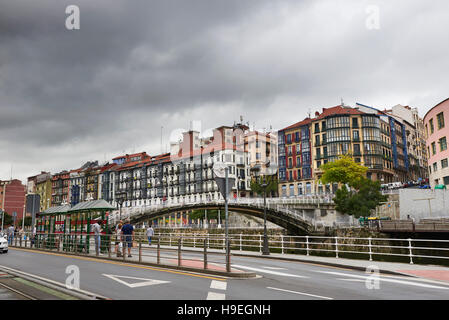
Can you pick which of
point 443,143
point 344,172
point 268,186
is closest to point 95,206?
point 443,143

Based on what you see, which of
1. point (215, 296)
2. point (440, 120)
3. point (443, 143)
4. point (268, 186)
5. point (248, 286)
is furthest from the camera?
point (268, 186)

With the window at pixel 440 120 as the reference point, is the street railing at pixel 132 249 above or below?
below

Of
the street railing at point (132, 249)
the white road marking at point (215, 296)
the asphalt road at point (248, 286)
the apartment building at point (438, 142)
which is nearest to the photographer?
the white road marking at point (215, 296)

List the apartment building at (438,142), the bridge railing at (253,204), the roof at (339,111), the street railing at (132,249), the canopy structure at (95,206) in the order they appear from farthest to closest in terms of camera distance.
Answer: the roof at (339,111) < the bridge railing at (253,204) < the apartment building at (438,142) < the canopy structure at (95,206) < the street railing at (132,249)

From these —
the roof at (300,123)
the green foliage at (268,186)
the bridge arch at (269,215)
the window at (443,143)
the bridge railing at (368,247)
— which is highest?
the roof at (300,123)

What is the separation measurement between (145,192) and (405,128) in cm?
6996

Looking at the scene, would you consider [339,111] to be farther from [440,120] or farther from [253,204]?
[253,204]

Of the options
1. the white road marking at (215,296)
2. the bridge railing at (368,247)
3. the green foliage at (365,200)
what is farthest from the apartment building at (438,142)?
the white road marking at (215,296)

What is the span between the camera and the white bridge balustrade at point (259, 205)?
51.0m

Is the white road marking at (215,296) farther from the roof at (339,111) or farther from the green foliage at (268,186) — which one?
the roof at (339,111)

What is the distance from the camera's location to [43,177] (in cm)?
14775

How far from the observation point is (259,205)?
52.2 metres
